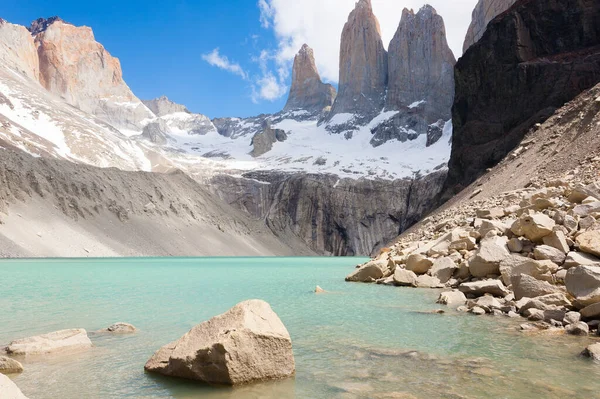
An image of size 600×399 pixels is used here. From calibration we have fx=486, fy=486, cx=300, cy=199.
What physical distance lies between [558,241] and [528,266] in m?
1.69

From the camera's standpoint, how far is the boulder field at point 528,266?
10984 millimetres

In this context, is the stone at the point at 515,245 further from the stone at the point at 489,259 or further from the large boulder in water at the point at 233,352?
the large boulder in water at the point at 233,352

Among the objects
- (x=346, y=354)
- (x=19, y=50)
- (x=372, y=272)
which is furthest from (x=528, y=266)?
(x=19, y=50)

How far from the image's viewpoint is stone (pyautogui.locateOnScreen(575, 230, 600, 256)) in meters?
13.2

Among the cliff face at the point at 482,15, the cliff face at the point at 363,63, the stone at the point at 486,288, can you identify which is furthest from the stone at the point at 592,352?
the cliff face at the point at 363,63

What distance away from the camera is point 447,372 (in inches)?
299

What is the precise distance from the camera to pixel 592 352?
8.14 m

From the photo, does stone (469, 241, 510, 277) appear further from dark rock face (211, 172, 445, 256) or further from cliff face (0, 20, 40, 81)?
cliff face (0, 20, 40, 81)

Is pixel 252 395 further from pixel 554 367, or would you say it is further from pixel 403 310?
pixel 403 310

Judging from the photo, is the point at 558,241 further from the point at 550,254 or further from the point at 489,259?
the point at 489,259

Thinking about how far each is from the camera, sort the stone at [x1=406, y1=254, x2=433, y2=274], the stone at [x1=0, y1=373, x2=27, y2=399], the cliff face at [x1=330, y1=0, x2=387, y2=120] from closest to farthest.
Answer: the stone at [x1=0, y1=373, x2=27, y2=399]
the stone at [x1=406, y1=254, x2=433, y2=274]
the cliff face at [x1=330, y1=0, x2=387, y2=120]

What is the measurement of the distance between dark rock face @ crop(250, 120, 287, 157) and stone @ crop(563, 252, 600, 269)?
542 feet

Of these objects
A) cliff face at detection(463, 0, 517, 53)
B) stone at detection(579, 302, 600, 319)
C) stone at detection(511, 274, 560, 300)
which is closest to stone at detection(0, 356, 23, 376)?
stone at detection(579, 302, 600, 319)

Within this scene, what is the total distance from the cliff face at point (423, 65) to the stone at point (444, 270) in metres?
151
